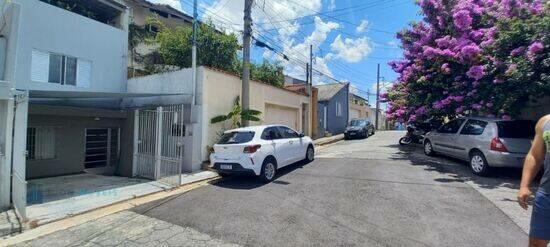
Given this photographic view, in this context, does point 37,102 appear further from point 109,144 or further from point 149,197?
point 149,197

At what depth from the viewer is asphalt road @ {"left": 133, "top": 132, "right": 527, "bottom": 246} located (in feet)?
17.0

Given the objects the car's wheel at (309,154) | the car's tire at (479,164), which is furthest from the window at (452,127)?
the car's wheel at (309,154)

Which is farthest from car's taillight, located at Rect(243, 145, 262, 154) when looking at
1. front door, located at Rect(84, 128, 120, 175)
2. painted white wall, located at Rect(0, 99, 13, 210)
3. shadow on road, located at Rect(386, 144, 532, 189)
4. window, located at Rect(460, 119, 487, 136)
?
front door, located at Rect(84, 128, 120, 175)

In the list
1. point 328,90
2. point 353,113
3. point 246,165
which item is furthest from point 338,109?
point 246,165

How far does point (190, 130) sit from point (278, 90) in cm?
678

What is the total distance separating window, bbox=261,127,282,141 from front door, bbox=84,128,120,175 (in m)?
7.36

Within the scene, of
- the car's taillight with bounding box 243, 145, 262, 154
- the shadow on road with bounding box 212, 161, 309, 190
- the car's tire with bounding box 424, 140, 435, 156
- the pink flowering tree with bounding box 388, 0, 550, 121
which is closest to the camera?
the pink flowering tree with bounding box 388, 0, 550, 121

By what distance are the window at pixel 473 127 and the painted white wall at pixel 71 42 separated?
13507 mm

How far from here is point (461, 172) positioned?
10.0m

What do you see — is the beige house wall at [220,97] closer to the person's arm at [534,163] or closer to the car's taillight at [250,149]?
the car's taillight at [250,149]

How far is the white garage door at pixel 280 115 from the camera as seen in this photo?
657 inches

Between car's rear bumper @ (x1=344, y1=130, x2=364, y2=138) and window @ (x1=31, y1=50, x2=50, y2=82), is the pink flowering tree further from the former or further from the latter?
window @ (x1=31, y1=50, x2=50, y2=82)

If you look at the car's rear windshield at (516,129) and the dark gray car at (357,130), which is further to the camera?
the dark gray car at (357,130)

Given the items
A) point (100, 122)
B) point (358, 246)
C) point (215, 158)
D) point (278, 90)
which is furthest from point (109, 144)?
point (358, 246)
